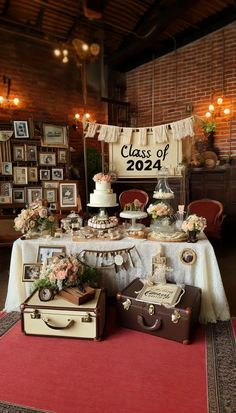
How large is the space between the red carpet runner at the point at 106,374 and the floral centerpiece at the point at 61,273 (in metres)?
0.43

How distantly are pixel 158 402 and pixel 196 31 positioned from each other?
6.38 metres

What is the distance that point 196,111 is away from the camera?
6.31m

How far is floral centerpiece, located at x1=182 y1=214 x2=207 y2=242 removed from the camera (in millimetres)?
2727

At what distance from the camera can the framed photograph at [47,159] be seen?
18.2 ft

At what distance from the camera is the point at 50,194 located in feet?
18.2

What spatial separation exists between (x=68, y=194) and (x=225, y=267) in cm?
274

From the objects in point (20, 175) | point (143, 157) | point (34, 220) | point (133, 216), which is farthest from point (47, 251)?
point (20, 175)

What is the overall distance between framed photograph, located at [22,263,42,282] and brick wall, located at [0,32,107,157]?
3.70 meters

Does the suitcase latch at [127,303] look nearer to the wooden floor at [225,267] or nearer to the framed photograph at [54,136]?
the wooden floor at [225,267]

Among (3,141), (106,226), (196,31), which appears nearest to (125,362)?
(106,226)

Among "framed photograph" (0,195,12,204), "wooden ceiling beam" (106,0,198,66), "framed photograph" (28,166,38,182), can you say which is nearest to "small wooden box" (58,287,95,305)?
"framed photograph" (0,195,12,204)

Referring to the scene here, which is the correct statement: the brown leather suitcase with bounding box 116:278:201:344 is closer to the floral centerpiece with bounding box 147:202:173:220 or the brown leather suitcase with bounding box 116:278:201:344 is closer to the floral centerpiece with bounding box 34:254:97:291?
the floral centerpiece with bounding box 34:254:97:291

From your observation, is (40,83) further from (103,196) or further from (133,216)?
(133,216)

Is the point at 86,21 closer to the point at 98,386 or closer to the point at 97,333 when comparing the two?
the point at 97,333
